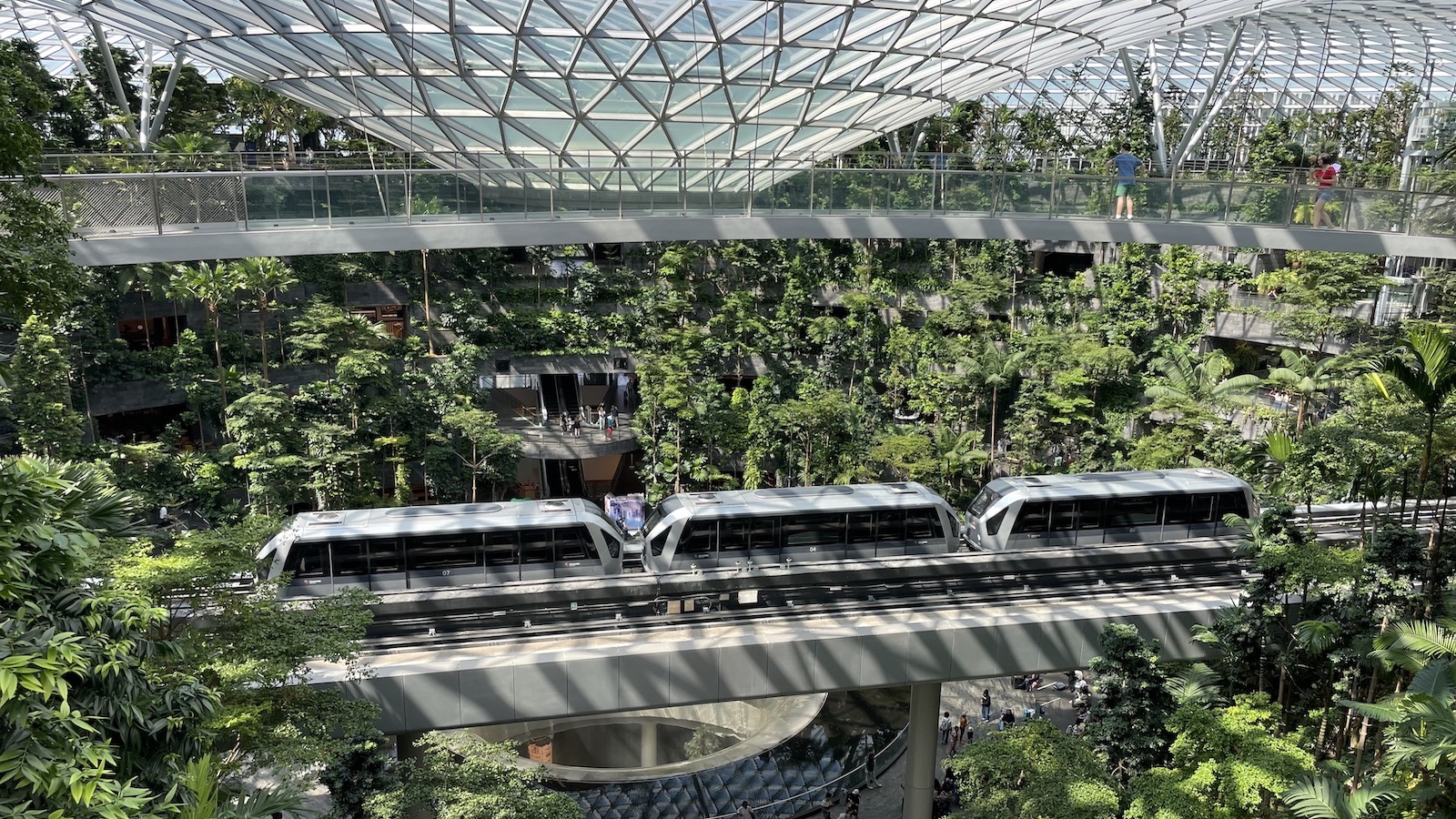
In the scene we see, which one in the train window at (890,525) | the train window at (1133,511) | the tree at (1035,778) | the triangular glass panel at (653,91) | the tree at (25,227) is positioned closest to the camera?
the tree at (25,227)

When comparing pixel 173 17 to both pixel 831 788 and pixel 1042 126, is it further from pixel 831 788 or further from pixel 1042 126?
pixel 1042 126

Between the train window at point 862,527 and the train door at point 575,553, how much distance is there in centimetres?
722

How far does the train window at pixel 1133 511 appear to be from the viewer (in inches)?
1154

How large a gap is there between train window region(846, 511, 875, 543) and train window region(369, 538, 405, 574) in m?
12.2

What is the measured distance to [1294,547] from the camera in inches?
832

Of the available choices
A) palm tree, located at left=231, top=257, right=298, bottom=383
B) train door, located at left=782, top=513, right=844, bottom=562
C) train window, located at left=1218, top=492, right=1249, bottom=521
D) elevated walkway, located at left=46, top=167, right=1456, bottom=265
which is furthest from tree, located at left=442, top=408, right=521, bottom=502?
train window, located at left=1218, top=492, right=1249, bottom=521

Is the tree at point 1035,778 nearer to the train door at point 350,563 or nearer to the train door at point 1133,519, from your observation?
the train door at point 1133,519

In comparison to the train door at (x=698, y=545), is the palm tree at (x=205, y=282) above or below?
A: above

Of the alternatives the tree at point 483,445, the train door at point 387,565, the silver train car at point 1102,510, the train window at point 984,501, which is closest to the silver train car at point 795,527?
the train window at point 984,501

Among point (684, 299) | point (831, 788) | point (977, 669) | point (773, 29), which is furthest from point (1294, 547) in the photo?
point (684, 299)

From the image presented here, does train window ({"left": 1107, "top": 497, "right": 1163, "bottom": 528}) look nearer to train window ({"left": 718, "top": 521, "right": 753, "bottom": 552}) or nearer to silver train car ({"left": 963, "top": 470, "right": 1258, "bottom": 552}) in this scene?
silver train car ({"left": 963, "top": 470, "right": 1258, "bottom": 552})

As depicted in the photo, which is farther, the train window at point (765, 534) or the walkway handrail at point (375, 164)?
the train window at point (765, 534)

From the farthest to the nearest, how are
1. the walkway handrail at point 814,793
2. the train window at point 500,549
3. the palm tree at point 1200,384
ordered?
the palm tree at point 1200,384, the walkway handrail at point 814,793, the train window at point 500,549

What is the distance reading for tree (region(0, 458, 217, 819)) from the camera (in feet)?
23.9
